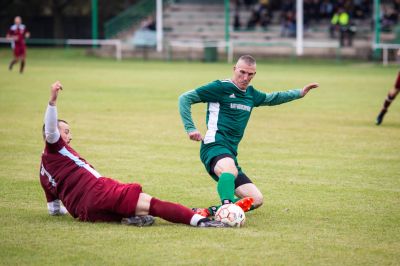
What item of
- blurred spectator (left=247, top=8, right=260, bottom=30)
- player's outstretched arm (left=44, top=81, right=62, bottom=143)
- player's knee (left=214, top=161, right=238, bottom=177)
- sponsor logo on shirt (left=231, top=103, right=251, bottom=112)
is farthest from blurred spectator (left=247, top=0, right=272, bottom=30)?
player's outstretched arm (left=44, top=81, right=62, bottom=143)

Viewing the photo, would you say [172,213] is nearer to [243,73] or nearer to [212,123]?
[212,123]

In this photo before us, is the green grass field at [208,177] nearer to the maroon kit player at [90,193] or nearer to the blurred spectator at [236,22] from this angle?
the maroon kit player at [90,193]

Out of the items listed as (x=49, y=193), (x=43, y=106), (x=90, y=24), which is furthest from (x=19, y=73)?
(x=90, y=24)

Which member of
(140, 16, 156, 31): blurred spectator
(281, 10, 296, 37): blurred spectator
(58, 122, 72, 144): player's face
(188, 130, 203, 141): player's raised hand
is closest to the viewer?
(58, 122, 72, 144): player's face

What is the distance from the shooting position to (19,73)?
31922mm

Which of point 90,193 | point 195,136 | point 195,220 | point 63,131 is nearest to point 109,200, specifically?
point 90,193

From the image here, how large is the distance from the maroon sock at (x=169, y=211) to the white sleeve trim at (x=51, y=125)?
118 centimetres

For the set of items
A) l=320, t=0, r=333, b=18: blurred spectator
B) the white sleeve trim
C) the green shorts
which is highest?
l=320, t=0, r=333, b=18: blurred spectator

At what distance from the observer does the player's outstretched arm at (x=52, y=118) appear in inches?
315

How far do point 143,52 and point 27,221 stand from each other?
3729 cm

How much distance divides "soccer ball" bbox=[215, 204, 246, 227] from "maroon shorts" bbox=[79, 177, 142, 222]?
A: 86 centimetres

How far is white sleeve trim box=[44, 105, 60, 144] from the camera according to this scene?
26.4ft

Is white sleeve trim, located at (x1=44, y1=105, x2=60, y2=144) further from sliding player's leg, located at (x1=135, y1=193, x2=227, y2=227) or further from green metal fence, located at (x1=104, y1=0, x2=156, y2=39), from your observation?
green metal fence, located at (x1=104, y1=0, x2=156, y2=39)

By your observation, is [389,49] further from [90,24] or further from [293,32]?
[90,24]
